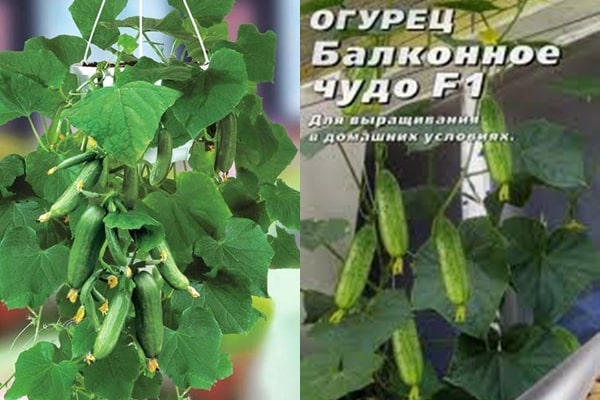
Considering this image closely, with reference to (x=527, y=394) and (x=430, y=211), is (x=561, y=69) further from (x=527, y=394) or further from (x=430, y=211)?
(x=527, y=394)

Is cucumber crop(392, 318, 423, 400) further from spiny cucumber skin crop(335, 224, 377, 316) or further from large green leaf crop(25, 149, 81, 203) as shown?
large green leaf crop(25, 149, 81, 203)

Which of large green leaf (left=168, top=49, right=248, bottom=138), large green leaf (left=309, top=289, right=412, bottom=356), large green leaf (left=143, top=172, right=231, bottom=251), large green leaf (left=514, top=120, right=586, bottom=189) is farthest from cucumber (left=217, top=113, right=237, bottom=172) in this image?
large green leaf (left=514, top=120, right=586, bottom=189)

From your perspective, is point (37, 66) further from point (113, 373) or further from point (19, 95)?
point (113, 373)

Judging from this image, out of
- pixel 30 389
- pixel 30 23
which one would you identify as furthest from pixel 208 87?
pixel 30 23

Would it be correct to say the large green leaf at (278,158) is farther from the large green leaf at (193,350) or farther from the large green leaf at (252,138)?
the large green leaf at (193,350)

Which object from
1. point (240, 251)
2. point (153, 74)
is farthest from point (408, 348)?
point (153, 74)

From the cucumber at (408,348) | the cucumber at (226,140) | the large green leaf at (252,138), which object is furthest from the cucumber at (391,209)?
the cucumber at (226,140)
